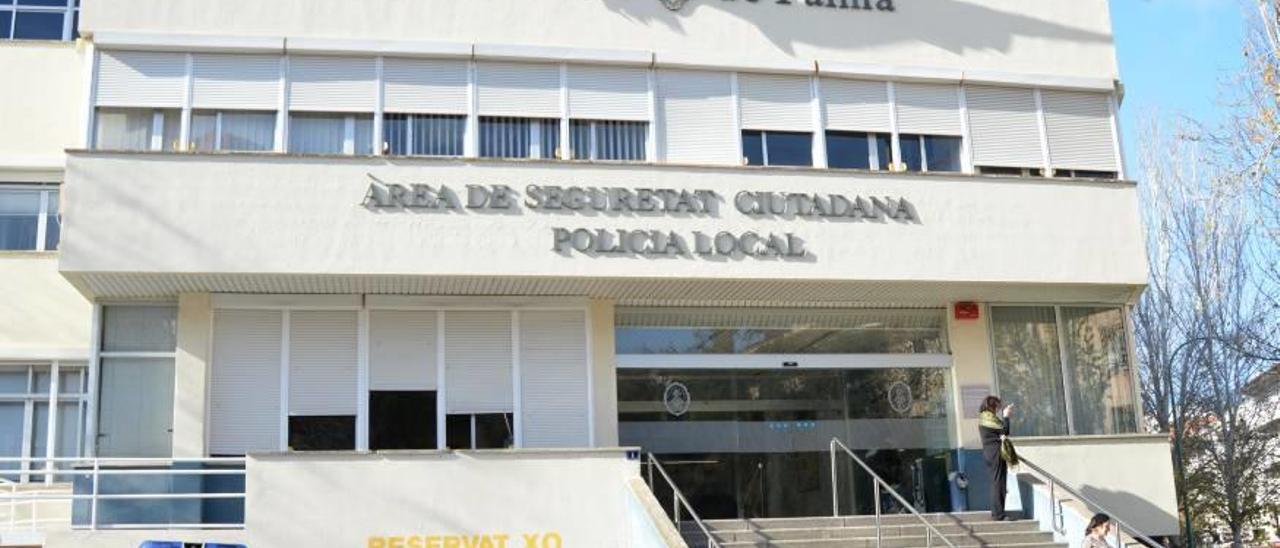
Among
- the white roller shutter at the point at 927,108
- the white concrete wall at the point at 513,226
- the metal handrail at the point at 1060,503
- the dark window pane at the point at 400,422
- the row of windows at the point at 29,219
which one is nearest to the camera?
the metal handrail at the point at 1060,503

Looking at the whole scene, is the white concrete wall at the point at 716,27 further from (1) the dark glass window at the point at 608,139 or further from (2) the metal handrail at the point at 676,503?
(2) the metal handrail at the point at 676,503

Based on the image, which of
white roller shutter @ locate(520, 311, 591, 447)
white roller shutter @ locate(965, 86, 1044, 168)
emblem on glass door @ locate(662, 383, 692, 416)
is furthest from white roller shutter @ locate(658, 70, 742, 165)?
white roller shutter @ locate(965, 86, 1044, 168)

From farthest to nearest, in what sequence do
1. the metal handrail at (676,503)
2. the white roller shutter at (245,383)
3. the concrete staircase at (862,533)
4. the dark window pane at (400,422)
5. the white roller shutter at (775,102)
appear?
the white roller shutter at (775,102)
the dark window pane at (400,422)
the white roller shutter at (245,383)
the concrete staircase at (862,533)
the metal handrail at (676,503)

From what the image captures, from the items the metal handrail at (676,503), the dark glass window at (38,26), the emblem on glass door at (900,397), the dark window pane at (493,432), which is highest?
the dark glass window at (38,26)

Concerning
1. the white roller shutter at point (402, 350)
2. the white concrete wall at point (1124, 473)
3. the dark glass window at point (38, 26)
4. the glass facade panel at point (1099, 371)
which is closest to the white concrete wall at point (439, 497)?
the white roller shutter at point (402, 350)

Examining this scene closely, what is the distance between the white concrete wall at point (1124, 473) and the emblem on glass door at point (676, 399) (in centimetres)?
454

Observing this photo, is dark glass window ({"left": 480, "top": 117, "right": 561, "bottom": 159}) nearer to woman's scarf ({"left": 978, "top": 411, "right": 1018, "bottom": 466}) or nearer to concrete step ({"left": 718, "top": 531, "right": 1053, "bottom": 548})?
concrete step ({"left": 718, "top": 531, "right": 1053, "bottom": 548})

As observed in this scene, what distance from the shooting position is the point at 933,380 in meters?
18.6

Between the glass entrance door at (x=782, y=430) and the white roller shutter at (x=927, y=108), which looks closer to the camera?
the glass entrance door at (x=782, y=430)

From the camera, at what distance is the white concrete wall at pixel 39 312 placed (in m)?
17.3

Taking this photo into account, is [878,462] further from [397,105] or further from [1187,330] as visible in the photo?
[1187,330]

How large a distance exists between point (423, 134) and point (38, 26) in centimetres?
640

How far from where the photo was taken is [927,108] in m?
18.1

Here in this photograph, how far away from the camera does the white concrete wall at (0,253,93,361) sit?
17.3 meters
